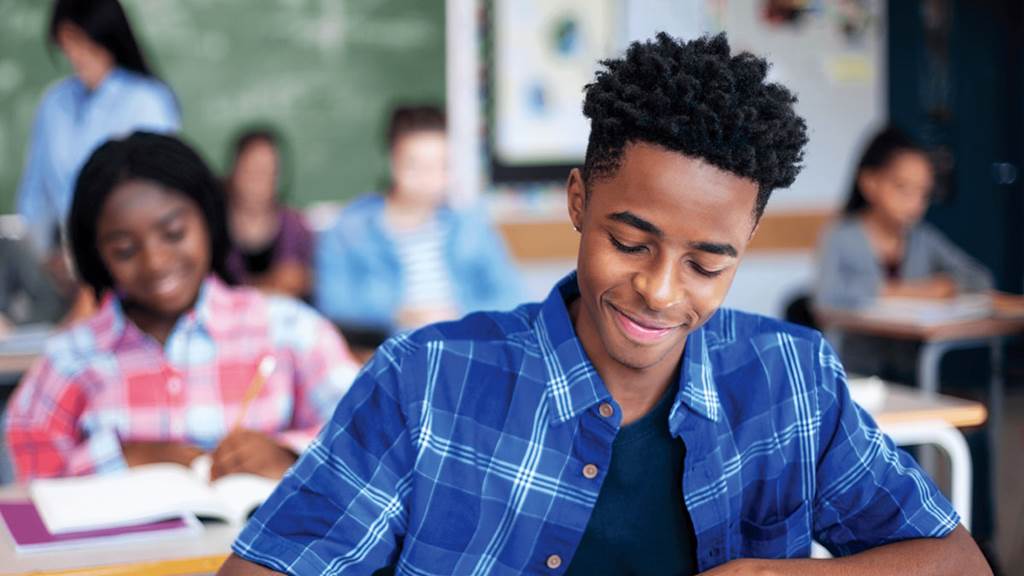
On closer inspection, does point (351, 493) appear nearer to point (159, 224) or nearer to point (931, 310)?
point (159, 224)

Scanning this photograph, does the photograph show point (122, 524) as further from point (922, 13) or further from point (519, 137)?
point (922, 13)

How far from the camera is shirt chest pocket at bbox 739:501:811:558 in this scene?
1.35 meters

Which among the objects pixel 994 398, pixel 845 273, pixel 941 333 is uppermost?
pixel 845 273

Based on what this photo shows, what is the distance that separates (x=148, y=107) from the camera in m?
3.76

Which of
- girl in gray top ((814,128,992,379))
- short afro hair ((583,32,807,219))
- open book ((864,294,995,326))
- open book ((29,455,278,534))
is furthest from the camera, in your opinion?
girl in gray top ((814,128,992,379))

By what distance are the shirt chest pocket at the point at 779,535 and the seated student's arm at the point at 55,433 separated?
1114mm

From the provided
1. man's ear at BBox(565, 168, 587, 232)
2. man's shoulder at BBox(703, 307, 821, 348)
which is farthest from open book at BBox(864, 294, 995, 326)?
man's ear at BBox(565, 168, 587, 232)

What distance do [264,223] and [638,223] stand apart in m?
3.89

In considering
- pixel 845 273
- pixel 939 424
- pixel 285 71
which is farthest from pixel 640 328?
pixel 285 71

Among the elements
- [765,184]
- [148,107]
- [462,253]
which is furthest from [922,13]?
[765,184]

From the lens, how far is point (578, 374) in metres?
1.29

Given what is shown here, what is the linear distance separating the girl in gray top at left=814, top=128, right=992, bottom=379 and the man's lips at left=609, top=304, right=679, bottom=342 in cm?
310

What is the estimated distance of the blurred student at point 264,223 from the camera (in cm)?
482

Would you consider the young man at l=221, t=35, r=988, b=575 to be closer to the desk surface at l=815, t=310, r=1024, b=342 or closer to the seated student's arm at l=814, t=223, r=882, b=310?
the desk surface at l=815, t=310, r=1024, b=342
